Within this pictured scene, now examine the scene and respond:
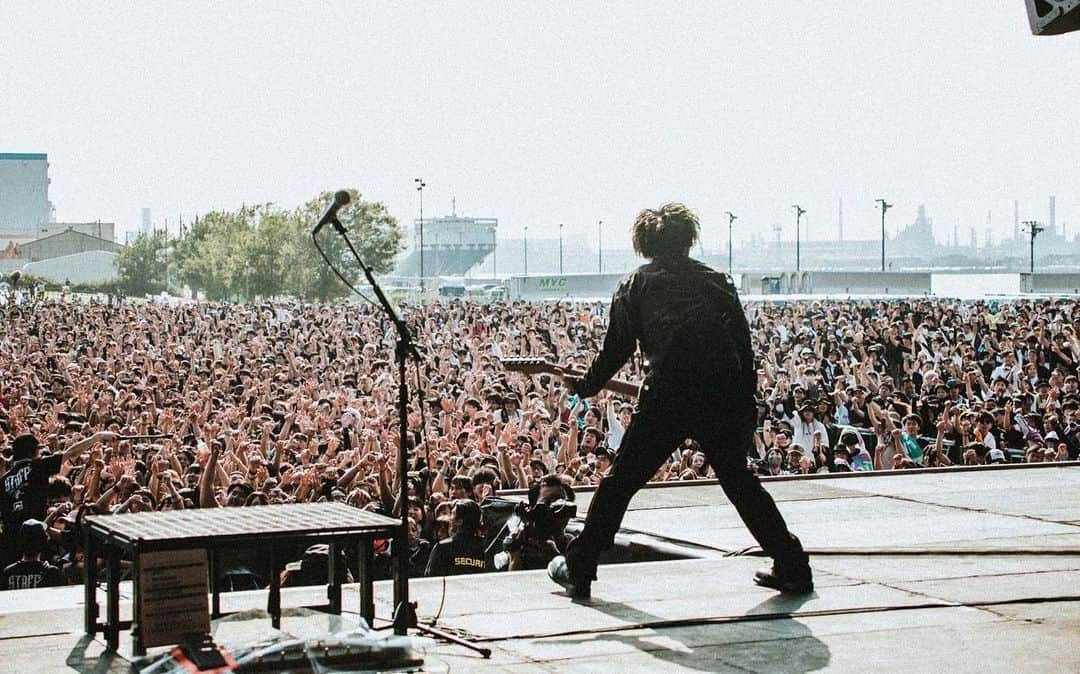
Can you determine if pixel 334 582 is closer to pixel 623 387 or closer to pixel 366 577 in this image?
pixel 366 577

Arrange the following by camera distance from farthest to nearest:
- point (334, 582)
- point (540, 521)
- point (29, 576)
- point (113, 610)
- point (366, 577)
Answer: point (29, 576) → point (540, 521) → point (334, 582) → point (366, 577) → point (113, 610)

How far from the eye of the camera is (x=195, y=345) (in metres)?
30.4

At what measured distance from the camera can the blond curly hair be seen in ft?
18.2

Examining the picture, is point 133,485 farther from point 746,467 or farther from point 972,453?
point 972,453

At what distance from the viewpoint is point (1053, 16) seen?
6125 mm

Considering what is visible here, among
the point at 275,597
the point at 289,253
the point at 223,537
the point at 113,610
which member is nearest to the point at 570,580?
the point at 275,597

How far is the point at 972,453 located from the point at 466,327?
84.4 ft

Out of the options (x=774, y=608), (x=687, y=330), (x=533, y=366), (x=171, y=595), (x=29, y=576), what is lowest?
(x=29, y=576)

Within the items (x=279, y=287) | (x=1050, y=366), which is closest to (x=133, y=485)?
(x=1050, y=366)

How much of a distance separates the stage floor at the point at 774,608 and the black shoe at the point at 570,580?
0.18 ft

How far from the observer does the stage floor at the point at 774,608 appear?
15.1 feet

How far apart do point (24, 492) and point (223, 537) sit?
4.40 metres

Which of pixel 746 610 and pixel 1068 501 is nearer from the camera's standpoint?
pixel 746 610

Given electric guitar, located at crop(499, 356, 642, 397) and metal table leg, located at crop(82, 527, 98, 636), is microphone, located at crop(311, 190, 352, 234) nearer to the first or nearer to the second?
electric guitar, located at crop(499, 356, 642, 397)
